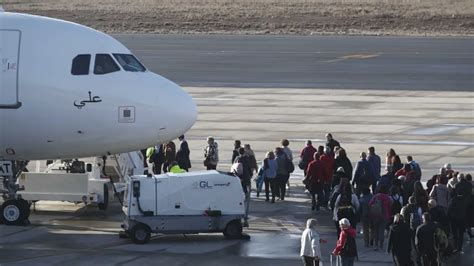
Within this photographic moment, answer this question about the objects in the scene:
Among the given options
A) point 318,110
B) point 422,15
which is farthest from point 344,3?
point 318,110

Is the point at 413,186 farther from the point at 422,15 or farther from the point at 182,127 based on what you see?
the point at 422,15

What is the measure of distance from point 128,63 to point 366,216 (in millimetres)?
6283

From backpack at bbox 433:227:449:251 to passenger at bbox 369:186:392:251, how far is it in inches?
94.5

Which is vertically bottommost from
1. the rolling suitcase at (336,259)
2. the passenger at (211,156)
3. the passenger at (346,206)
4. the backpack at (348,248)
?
the rolling suitcase at (336,259)

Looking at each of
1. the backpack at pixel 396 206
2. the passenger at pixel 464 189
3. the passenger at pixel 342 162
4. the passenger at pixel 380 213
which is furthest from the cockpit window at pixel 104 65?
the passenger at pixel 464 189

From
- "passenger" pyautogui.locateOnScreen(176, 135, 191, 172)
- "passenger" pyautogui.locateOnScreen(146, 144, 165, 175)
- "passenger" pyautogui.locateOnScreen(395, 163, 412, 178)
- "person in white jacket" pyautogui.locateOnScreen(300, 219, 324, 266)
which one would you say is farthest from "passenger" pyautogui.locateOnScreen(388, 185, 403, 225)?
"passenger" pyautogui.locateOnScreen(146, 144, 165, 175)

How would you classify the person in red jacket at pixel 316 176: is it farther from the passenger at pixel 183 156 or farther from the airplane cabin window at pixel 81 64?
the airplane cabin window at pixel 81 64

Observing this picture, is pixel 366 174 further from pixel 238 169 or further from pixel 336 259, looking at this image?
pixel 336 259

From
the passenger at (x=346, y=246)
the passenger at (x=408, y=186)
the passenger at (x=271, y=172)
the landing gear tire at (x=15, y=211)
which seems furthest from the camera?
the passenger at (x=271, y=172)

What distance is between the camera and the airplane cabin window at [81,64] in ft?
87.0

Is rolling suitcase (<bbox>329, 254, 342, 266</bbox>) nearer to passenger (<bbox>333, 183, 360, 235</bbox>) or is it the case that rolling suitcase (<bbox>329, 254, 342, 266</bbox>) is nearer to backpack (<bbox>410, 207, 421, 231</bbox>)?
passenger (<bbox>333, 183, 360, 235</bbox>)

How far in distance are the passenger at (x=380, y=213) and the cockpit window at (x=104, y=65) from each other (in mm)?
6245

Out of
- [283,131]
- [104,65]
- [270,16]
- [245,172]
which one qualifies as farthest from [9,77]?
[270,16]

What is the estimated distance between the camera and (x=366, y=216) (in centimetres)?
2498
